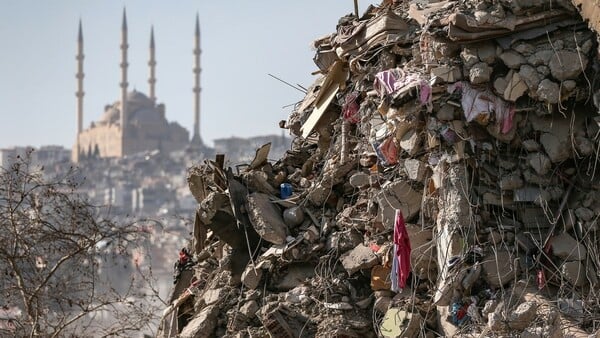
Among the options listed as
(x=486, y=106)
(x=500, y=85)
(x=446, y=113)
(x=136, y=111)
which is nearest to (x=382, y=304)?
(x=446, y=113)

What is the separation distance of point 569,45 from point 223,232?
7.06 feet

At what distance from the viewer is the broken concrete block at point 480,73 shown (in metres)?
5.94

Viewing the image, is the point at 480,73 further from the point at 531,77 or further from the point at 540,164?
the point at 540,164

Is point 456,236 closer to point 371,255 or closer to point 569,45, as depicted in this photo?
point 371,255

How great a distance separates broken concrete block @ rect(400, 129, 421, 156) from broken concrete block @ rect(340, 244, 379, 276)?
547 mm

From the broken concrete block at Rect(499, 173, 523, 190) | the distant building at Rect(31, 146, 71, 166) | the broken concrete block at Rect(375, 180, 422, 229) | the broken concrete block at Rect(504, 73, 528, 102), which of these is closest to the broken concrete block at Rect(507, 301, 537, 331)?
the broken concrete block at Rect(499, 173, 523, 190)

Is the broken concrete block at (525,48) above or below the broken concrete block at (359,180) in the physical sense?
above

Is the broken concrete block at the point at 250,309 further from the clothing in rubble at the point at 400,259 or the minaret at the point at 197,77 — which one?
the minaret at the point at 197,77

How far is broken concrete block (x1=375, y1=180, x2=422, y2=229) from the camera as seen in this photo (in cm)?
622

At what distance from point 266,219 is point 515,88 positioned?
1.57 metres

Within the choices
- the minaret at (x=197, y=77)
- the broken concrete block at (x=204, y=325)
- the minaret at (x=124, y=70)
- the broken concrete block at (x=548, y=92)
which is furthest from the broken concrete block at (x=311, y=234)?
the minaret at (x=124, y=70)

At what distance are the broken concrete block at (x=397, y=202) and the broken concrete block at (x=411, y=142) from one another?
17cm

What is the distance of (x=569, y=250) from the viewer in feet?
19.2

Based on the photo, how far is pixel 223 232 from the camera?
6852 millimetres
